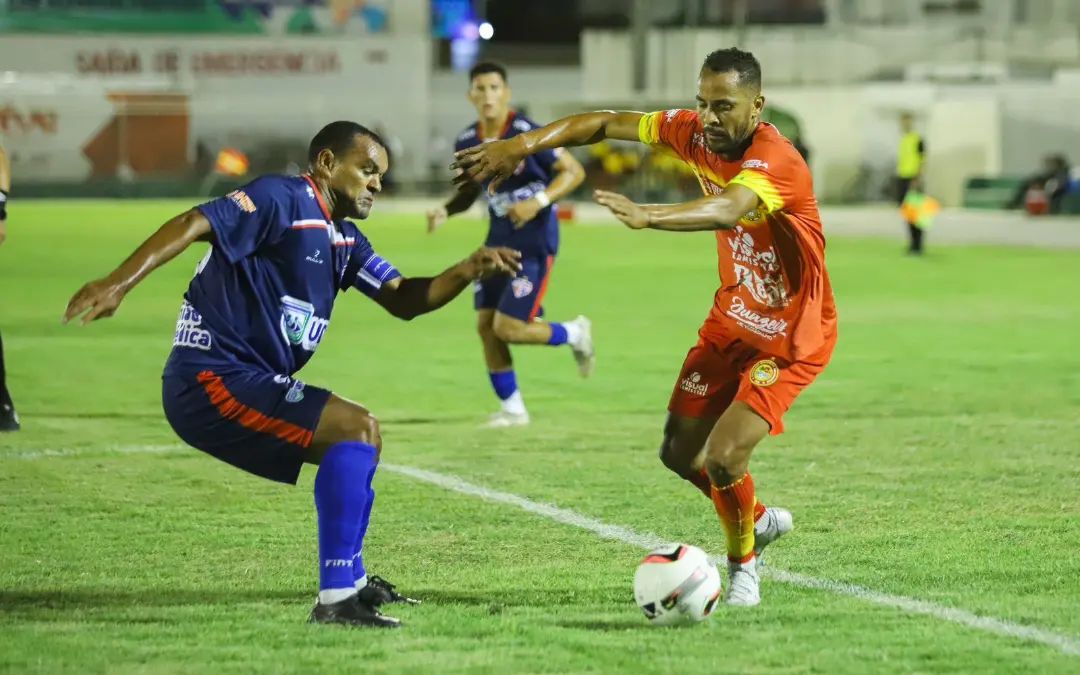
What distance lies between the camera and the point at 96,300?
547 cm

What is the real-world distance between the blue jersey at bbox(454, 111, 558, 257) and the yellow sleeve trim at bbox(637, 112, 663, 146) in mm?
4314

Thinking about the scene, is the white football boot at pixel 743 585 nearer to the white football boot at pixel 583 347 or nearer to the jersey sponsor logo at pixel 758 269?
the jersey sponsor logo at pixel 758 269

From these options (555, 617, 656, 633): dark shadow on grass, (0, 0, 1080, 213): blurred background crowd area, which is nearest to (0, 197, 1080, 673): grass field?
(555, 617, 656, 633): dark shadow on grass

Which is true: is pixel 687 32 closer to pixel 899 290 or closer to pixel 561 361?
pixel 899 290

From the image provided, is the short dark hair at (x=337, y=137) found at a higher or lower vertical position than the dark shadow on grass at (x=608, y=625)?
higher

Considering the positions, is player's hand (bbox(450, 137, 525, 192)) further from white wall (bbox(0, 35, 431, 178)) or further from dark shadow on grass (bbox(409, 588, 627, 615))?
white wall (bbox(0, 35, 431, 178))

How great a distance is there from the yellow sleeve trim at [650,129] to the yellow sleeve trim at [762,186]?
89cm

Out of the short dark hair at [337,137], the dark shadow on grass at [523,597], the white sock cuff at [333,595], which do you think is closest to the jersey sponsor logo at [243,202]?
the short dark hair at [337,137]

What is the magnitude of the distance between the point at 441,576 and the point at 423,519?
1260 millimetres

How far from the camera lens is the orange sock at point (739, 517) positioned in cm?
644

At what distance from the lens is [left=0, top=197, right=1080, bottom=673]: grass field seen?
18.6 feet

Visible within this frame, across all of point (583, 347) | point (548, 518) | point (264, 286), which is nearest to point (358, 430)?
point (264, 286)

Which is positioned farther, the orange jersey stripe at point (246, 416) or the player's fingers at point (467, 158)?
the player's fingers at point (467, 158)

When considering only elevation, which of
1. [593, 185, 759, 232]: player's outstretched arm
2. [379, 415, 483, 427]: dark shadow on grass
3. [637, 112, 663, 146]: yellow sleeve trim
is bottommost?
[379, 415, 483, 427]: dark shadow on grass
